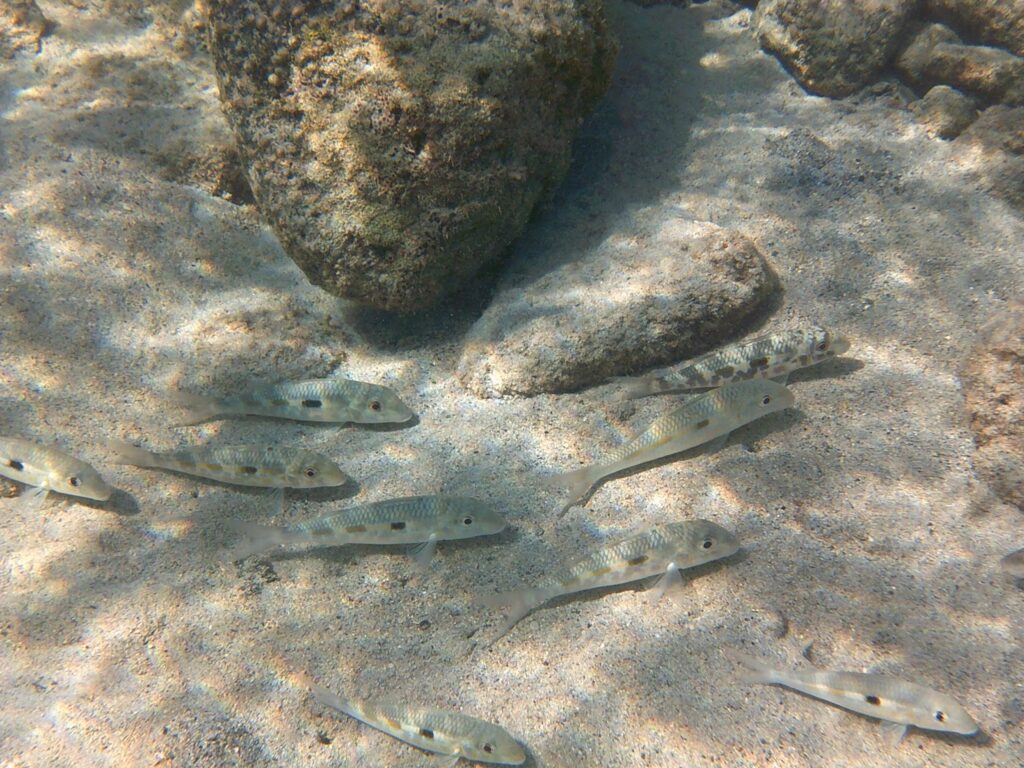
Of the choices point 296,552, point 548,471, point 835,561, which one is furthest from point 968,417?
point 296,552

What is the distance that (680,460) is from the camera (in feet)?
13.2

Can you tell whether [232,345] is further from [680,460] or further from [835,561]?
[835,561]

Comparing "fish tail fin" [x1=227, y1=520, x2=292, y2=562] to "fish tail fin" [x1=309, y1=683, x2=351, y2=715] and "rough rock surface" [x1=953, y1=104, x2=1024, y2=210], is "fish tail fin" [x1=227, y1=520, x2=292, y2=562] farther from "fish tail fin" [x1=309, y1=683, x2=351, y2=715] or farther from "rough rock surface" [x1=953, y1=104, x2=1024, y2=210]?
"rough rock surface" [x1=953, y1=104, x2=1024, y2=210]

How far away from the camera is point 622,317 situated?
4516 mm

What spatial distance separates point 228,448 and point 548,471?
7.30ft

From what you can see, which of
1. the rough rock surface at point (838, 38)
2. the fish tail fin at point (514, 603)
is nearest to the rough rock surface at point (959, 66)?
the rough rock surface at point (838, 38)

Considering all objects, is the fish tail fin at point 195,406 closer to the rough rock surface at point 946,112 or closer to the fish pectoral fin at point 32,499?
the fish pectoral fin at point 32,499

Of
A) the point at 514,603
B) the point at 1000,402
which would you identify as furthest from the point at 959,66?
the point at 514,603

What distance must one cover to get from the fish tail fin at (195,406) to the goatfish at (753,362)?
321cm

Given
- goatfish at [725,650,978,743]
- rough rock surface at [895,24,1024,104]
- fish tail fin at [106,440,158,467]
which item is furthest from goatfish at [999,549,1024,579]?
rough rock surface at [895,24,1024,104]

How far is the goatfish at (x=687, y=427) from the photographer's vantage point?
383 centimetres

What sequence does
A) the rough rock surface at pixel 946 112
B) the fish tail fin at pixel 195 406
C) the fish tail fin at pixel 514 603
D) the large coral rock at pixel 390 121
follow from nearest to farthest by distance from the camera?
1. the fish tail fin at pixel 514 603
2. the large coral rock at pixel 390 121
3. the fish tail fin at pixel 195 406
4. the rough rock surface at pixel 946 112

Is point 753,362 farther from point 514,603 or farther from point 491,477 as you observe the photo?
point 514,603

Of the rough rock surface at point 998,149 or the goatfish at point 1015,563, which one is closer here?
the goatfish at point 1015,563
